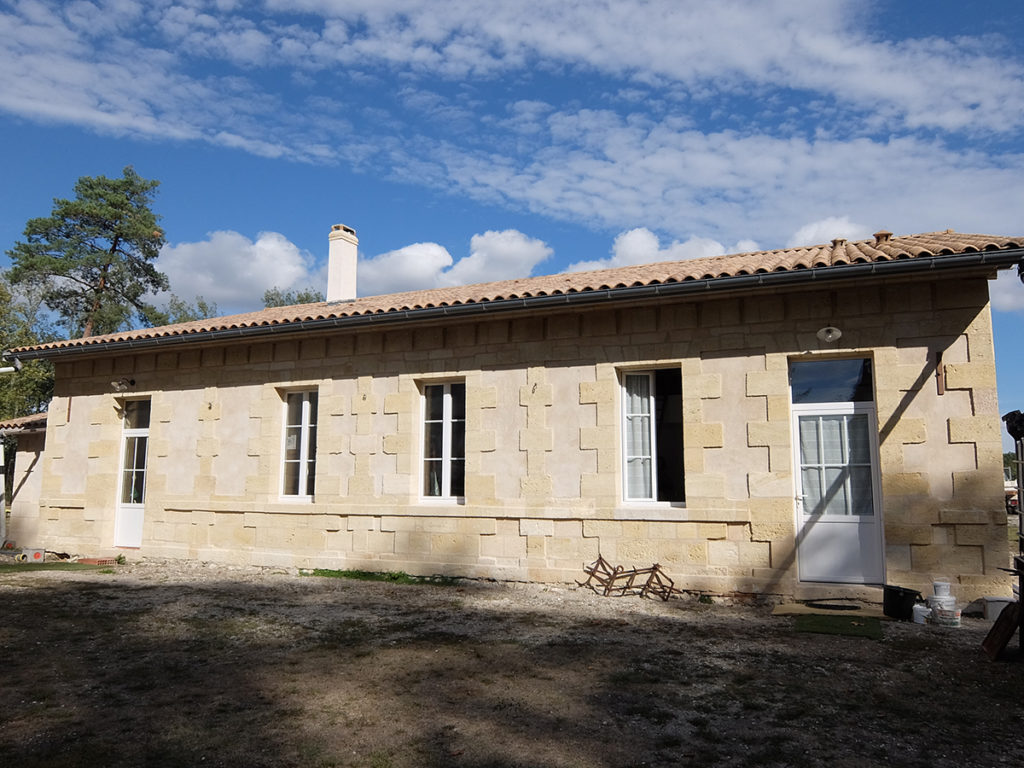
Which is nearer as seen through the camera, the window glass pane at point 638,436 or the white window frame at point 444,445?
the window glass pane at point 638,436

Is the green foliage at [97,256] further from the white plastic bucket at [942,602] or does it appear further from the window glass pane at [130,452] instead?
the white plastic bucket at [942,602]

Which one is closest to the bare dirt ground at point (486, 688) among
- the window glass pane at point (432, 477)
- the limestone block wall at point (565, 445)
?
the limestone block wall at point (565, 445)

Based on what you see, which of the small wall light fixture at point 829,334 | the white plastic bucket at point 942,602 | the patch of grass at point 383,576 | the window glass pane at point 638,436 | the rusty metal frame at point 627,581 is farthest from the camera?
the patch of grass at point 383,576

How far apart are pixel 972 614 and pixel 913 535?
759 mm

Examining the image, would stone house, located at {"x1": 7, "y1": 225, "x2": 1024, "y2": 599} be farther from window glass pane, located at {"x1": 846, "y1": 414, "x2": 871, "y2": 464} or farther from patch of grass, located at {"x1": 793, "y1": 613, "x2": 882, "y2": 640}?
patch of grass, located at {"x1": 793, "y1": 613, "x2": 882, "y2": 640}

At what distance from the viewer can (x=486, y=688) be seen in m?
4.30

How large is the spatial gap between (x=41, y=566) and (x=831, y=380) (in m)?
9.92

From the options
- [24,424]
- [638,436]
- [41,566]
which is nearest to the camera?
[638,436]

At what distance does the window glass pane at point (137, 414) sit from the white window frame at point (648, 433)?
7.03 metres

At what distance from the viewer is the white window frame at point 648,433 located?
25.1 ft

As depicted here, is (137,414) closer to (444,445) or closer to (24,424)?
(24,424)

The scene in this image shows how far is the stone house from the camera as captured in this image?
258 inches

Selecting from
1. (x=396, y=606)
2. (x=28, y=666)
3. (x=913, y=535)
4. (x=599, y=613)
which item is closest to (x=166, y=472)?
(x=396, y=606)

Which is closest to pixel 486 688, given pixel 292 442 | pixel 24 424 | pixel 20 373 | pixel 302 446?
pixel 302 446
